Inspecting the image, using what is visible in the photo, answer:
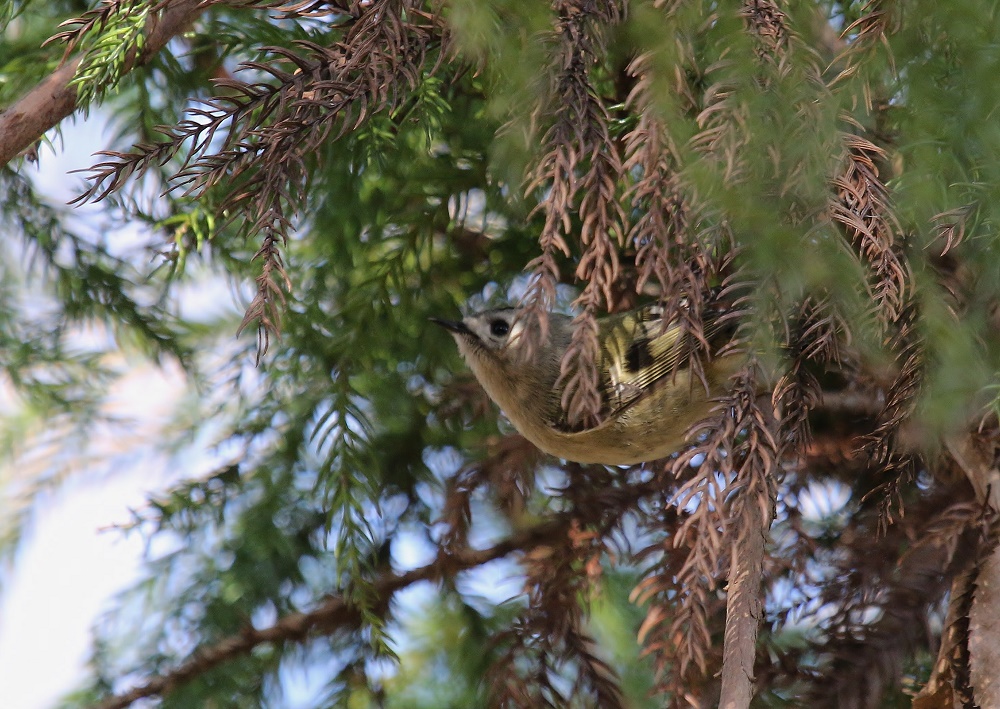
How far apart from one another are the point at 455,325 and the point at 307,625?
539 millimetres

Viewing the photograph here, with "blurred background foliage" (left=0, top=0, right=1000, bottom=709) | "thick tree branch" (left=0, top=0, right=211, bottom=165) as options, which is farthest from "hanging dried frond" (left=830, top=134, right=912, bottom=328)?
"thick tree branch" (left=0, top=0, right=211, bottom=165)

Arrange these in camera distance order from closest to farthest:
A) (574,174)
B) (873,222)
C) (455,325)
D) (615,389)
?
1. (574,174)
2. (873,222)
3. (615,389)
4. (455,325)

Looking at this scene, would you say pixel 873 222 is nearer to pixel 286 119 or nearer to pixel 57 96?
pixel 286 119

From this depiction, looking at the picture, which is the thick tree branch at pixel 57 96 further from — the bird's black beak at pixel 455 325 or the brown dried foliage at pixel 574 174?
the bird's black beak at pixel 455 325

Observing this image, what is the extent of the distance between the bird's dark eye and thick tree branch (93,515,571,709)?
0.30 m

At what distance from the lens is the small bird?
1.43 meters

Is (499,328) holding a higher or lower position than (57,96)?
lower

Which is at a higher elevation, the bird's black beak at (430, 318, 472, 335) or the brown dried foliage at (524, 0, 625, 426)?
the bird's black beak at (430, 318, 472, 335)

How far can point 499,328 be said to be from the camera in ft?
5.27

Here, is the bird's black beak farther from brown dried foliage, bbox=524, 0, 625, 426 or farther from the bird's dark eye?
brown dried foliage, bbox=524, 0, 625, 426

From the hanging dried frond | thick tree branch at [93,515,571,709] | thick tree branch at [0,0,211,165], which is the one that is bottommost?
the hanging dried frond

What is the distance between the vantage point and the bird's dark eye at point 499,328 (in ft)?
5.24

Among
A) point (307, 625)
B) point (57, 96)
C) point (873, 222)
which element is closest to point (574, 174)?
point (873, 222)

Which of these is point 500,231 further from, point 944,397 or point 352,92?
point 944,397
